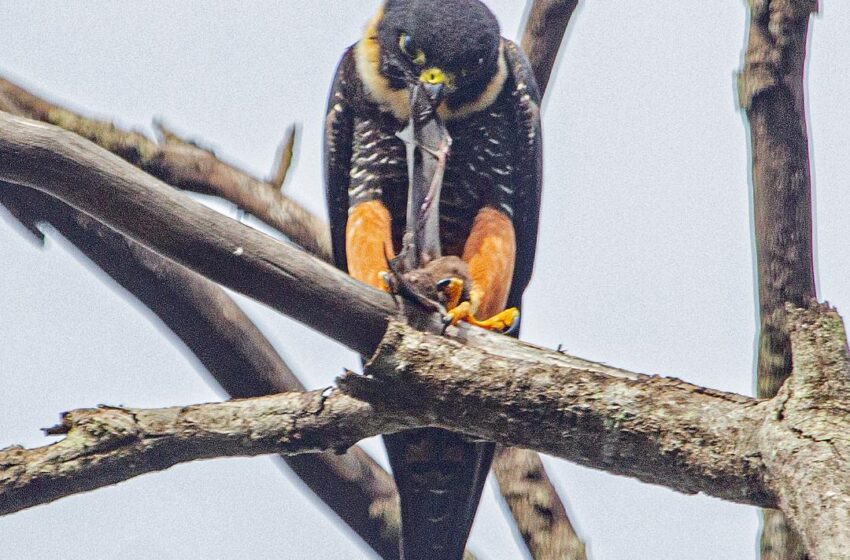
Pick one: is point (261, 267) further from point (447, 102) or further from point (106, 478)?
point (447, 102)

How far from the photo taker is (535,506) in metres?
5.36

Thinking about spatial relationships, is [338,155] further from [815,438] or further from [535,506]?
[815,438]

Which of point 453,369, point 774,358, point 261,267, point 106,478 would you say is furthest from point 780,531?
point 106,478

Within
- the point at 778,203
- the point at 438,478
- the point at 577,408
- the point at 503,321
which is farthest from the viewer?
the point at 438,478

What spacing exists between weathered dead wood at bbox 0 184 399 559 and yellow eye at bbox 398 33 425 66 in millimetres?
1561

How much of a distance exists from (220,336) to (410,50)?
1.76m

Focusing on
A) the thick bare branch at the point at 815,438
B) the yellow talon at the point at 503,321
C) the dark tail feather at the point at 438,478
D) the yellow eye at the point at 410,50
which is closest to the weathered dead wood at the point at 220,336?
the dark tail feather at the point at 438,478

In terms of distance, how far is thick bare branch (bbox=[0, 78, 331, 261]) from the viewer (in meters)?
5.68

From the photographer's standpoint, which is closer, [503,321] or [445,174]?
[503,321]

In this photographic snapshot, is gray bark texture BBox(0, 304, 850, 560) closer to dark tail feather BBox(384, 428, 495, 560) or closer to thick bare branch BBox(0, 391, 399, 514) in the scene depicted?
thick bare branch BBox(0, 391, 399, 514)

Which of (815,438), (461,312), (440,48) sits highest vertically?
(440,48)

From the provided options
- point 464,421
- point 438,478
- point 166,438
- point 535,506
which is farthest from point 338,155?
point 464,421

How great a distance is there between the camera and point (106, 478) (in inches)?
140

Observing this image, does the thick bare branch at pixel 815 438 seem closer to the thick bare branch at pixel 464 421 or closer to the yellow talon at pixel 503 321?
the thick bare branch at pixel 464 421
